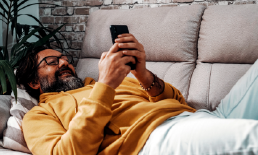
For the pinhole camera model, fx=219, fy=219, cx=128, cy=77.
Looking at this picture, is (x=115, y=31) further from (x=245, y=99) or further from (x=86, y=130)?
(x=245, y=99)

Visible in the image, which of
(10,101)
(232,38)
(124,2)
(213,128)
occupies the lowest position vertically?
(10,101)

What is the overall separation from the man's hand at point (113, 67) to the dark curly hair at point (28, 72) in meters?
0.77

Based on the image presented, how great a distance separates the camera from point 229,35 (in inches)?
49.7

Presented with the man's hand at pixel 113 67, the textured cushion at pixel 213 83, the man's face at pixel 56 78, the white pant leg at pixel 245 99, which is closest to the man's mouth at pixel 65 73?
the man's face at pixel 56 78

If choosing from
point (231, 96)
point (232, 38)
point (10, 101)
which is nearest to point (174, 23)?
point (232, 38)

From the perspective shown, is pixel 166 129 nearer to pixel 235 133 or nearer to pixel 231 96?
pixel 235 133

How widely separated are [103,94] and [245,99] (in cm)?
52

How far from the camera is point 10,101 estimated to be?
1.24m

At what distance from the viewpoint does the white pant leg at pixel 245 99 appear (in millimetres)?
782

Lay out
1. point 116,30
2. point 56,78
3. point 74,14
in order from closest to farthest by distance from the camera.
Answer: point 116,30, point 56,78, point 74,14

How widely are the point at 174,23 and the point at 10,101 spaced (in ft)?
3.60

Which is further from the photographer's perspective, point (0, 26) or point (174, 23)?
point (0, 26)

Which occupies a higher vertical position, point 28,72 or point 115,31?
point 115,31

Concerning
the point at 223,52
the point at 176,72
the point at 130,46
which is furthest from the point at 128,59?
the point at 223,52
